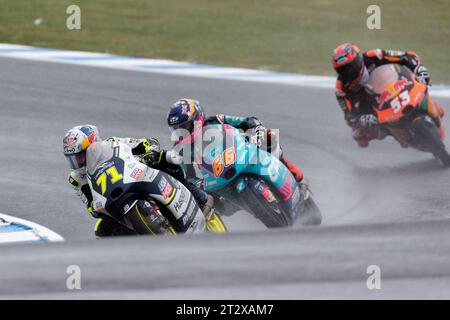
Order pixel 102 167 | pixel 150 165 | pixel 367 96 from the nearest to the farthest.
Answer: pixel 102 167, pixel 150 165, pixel 367 96

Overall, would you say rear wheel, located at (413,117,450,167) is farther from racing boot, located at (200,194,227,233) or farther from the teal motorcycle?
racing boot, located at (200,194,227,233)

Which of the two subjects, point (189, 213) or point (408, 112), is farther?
point (408, 112)

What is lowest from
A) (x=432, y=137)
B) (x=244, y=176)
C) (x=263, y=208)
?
(x=432, y=137)

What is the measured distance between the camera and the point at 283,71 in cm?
1519

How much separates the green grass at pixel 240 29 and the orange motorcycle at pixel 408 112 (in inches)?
159

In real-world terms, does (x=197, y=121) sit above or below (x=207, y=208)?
above

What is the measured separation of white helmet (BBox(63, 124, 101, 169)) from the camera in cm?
730

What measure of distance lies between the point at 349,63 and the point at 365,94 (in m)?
0.50

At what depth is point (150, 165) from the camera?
7.66 meters

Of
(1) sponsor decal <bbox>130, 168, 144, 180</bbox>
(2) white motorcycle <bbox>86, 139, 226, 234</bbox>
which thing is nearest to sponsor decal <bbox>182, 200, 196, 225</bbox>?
(2) white motorcycle <bbox>86, 139, 226, 234</bbox>

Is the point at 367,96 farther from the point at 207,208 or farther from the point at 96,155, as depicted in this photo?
the point at 96,155

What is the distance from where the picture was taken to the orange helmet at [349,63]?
1083cm

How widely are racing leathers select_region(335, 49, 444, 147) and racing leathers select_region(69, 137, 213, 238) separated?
148 inches

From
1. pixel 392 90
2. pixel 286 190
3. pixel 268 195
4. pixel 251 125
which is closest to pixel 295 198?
pixel 286 190
